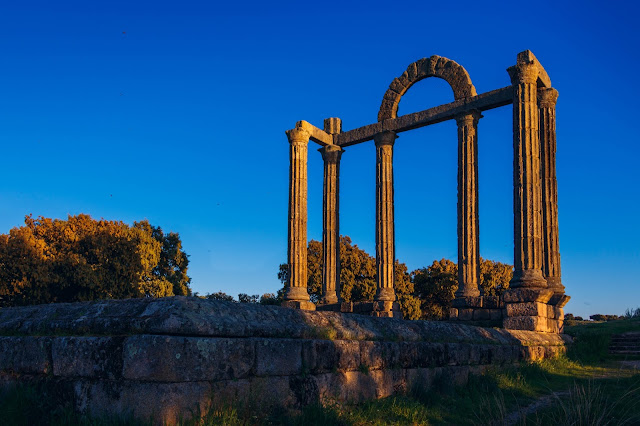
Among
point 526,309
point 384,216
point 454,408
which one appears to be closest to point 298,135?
point 384,216

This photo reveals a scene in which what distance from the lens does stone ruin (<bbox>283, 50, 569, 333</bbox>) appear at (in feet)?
55.1

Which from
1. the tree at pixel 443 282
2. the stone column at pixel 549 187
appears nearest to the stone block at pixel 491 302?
the stone column at pixel 549 187

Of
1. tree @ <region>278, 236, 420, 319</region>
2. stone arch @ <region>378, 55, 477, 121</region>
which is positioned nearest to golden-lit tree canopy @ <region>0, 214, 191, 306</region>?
tree @ <region>278, 236, 420, 319</region>

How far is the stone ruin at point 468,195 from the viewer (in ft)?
55.1

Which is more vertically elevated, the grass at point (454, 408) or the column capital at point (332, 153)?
the column capital at point (332, 153)

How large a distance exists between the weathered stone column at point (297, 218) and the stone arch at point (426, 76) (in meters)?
3.60

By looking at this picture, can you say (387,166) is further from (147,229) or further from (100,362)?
(147,229)

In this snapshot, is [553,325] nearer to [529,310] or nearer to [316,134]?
[529,310]

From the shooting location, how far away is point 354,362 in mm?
6621

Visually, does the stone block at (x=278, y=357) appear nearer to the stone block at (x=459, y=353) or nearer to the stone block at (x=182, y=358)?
the stone block at (x=182, y=358)

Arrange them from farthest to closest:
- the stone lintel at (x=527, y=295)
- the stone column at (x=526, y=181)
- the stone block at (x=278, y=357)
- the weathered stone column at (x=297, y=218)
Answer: the weathered stone column at (x=297, y=218)
the stone column at (x=526, y=181)
the stone lintel at (x=527, y=295)
the stone block at (x=278, y=357)

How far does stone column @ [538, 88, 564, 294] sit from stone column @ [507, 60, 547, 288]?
4.30 ft

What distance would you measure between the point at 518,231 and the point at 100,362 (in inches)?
583

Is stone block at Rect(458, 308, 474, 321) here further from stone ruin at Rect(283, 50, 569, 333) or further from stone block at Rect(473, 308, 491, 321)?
stone block at Rect(473, 308, 491, 321)
